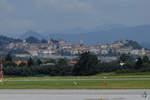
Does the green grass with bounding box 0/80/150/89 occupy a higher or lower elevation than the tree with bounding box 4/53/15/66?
lower

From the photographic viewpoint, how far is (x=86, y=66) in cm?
7844

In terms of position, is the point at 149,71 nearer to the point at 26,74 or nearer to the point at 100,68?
the point at 100,68

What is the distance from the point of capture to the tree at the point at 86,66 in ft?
256

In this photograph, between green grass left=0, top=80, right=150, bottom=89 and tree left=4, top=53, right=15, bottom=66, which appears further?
tree left=4, top=53, right=15, bottom=66

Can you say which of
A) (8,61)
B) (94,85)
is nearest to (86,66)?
(8,61)

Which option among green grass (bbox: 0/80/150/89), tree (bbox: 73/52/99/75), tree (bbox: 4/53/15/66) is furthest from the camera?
tree (bbox: 4/53/15/66)

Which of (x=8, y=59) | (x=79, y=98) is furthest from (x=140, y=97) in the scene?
(x=8, y=59)

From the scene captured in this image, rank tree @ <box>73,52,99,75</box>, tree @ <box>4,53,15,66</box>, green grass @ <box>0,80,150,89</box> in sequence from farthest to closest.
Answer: tree @ <box>4,53,15,66</box> < tree @ <box>73,52,99,75</box> < green grass @ <box>0,80,150,89</box>

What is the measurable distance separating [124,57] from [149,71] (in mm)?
33358

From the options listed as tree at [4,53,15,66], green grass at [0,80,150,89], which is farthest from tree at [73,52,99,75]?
green grass at [0,80,150,89]

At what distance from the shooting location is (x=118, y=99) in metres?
23.5

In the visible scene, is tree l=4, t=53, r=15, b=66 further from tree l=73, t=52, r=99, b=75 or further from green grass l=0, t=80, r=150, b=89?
green grass l=0, t=80, r=150, b=89

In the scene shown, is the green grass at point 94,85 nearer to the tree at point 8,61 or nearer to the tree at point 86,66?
the tree at point 86,66

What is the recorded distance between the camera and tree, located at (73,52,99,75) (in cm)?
7806
